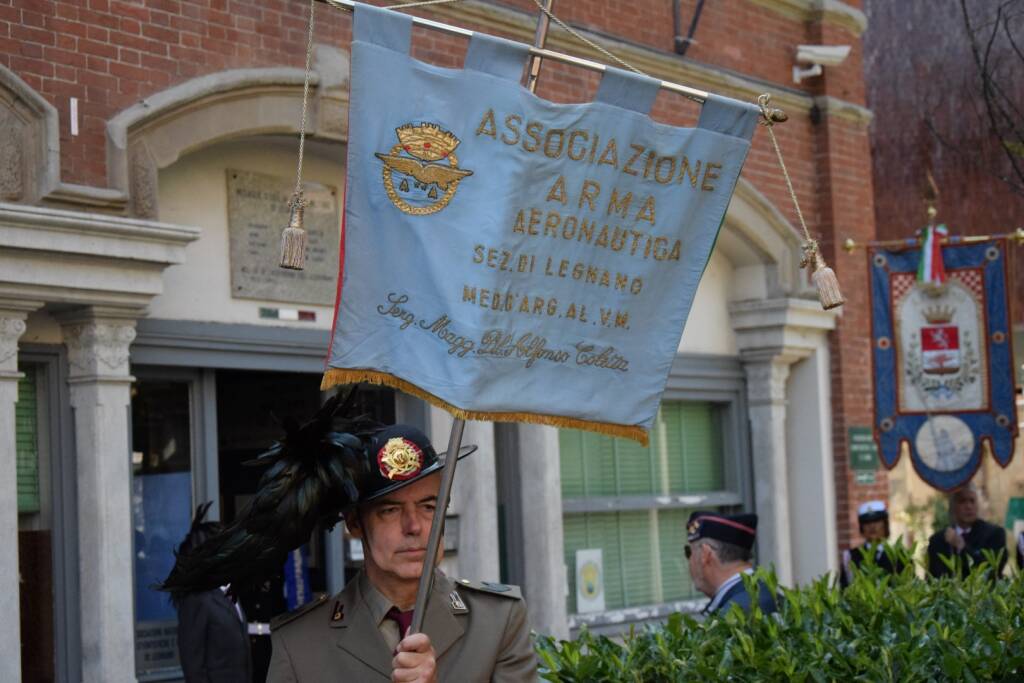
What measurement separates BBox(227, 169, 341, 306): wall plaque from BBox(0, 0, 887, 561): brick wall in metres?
0.79

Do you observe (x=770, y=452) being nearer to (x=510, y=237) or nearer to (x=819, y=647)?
(x=819, y=647)

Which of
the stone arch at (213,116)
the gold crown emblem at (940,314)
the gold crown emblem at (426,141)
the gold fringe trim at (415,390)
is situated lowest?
the gold fringe trim at (415,390)

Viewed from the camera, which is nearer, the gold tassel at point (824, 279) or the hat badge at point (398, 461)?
the hat badge at point (398, 461)

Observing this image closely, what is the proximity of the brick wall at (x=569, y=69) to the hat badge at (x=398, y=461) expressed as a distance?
4476 mm

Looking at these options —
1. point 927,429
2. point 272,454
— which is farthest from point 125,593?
point 927,429

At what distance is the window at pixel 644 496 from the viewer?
37.3 ft

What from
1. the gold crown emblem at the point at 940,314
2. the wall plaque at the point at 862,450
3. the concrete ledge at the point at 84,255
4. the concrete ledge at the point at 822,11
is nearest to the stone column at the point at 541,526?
the gold crown emblem at the point at 940,314

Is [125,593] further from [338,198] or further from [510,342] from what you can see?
[510,342]

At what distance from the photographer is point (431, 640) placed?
12.3 ft

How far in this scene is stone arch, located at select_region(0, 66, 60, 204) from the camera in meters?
7.44

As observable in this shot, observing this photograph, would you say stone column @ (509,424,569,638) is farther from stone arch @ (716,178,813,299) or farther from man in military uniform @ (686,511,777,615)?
man in military uniform @ (686,511,777,615)

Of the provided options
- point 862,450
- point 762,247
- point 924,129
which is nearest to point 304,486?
point 762,247

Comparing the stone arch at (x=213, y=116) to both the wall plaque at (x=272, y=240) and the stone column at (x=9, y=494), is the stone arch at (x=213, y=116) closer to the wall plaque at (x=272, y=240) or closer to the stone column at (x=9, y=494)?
the wall plaque at (x=272, y=240)

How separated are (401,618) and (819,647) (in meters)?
1.97
